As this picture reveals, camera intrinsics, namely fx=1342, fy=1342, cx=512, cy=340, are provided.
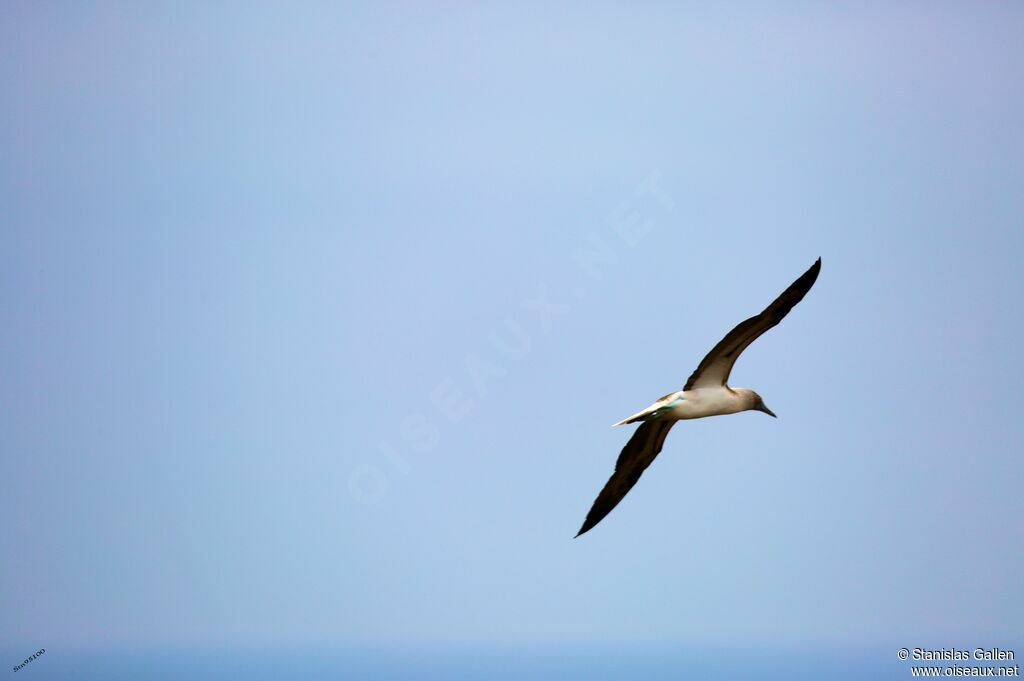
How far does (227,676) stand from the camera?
151 m

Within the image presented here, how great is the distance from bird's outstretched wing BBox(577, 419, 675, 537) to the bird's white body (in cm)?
71

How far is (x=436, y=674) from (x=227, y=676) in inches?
969

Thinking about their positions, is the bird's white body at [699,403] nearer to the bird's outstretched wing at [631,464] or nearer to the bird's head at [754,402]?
the bird's head at [754,402]

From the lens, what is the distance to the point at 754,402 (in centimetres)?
2081

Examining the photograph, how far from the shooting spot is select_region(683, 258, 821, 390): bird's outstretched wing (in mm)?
18500

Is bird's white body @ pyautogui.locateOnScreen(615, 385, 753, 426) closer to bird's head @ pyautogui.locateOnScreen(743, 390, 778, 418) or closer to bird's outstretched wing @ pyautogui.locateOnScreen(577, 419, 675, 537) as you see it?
bird's head @ pyautogui.locateOnScreen(743, 390, 778, 418)

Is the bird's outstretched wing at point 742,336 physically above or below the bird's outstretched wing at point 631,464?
above

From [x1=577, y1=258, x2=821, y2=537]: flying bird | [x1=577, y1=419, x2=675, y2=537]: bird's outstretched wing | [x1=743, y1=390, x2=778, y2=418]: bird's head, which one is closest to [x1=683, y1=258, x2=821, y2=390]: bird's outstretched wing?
[x1=577, y1=258, x2=821, y2=537]: flying bird

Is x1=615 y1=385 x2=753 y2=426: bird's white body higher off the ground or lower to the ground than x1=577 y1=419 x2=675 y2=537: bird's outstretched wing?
higher

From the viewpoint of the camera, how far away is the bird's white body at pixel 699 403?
66.3 feet

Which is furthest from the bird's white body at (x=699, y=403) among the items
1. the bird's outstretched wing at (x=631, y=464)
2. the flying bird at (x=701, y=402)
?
the bird's outstretched wing at (x=631, y=464)

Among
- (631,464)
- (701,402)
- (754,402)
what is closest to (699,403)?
(701,402)

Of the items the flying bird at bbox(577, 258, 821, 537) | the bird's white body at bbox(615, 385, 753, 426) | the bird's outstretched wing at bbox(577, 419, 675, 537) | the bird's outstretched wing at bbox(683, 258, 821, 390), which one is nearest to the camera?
the bird's outstretched wing at bbox(683, 258, 821, 390)

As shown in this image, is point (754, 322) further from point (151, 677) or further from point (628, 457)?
point (151, 677)
